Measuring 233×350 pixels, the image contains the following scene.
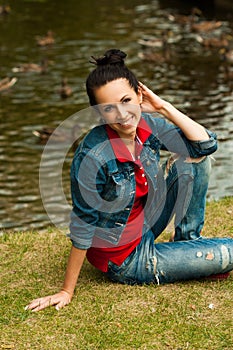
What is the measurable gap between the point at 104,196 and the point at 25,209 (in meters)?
4.73

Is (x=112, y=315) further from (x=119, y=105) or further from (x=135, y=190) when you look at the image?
(x=119, y=105)

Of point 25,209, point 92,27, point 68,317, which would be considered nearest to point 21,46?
point 92,27

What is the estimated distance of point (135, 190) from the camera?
413 cm

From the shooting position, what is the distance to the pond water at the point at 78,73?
368 inches

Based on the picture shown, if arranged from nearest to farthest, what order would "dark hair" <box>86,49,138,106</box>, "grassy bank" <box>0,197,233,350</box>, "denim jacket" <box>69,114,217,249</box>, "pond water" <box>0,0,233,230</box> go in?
"grassy bank" <box>0,197,233,350</box>, "dark hair" <box>86,49,138,106</box>, "denim jacket" <box>69,114,217,249</box>, "pond water" <box>0,0,233,230</box>

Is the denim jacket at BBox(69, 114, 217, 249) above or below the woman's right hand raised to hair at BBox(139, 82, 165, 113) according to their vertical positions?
below

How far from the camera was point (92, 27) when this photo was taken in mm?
18422

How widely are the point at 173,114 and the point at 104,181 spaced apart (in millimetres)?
594

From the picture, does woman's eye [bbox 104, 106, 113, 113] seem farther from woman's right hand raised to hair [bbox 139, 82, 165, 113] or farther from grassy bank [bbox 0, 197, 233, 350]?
grassy bank [bbox 0, 197, 233, 350]

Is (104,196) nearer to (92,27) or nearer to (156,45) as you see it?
(156,45)

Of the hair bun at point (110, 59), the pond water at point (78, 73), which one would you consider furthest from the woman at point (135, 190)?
the pond water at point (78, 73)

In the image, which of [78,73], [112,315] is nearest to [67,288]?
A: [112,315]

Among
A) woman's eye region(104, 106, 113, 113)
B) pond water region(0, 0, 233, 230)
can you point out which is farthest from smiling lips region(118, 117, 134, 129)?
pond water region(0, 0, 233, 230)

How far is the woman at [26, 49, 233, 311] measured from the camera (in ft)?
12.9
